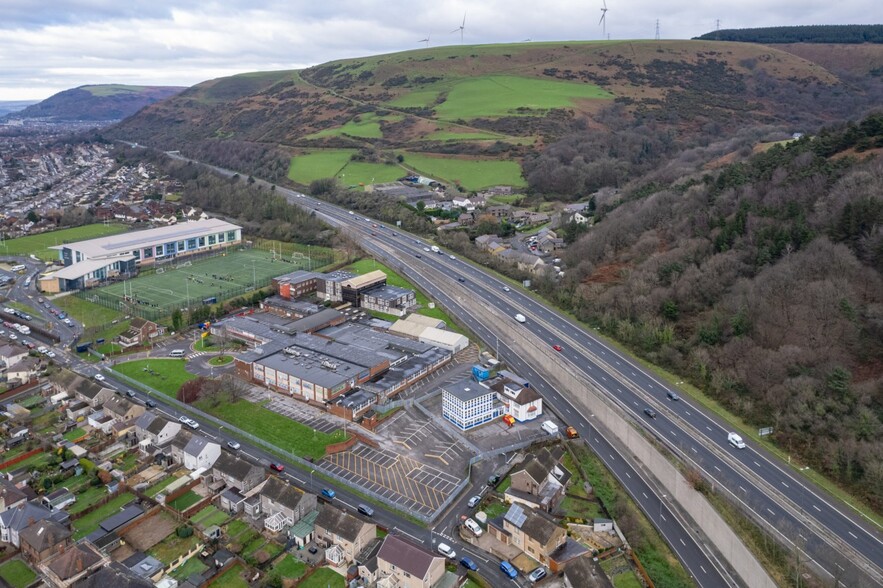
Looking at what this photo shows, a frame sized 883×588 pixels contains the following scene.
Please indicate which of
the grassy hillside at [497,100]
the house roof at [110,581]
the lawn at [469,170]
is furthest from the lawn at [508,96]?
the house roof at [110,581]

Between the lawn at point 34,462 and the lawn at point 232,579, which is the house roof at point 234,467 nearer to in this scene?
the lawn at point 232,579

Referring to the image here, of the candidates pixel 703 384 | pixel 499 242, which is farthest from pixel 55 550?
pixel 499 242

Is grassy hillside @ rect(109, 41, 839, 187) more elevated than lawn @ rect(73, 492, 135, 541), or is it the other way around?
grassy hillside @ rect(109, 41, 839, 187)

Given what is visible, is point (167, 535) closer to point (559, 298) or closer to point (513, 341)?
point (513, 341)

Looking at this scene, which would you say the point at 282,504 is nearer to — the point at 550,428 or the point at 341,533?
the point at 341,533

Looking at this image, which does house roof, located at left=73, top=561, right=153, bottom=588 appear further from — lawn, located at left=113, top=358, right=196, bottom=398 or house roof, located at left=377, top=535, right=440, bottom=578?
lawn, located at left=113, top=358, right=196, bottom=398

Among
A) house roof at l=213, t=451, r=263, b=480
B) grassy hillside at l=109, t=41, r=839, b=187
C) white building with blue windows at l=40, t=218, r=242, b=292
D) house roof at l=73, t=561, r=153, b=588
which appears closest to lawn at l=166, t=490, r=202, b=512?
house roof at l=213, t=451, r=263, b=480
